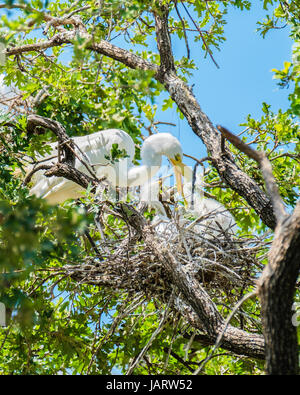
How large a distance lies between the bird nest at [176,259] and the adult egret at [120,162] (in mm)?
480

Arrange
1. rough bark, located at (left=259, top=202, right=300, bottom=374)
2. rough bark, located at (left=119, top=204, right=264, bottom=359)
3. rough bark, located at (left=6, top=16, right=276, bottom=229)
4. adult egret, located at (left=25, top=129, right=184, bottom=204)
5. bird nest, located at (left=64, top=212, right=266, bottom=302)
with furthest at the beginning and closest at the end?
adult egret, located at (left=25, top=129, right=184, bottom=204) < bird nest, located at (left=64, top=212, right=266, bottom=302) < rough bark, located at (left=6, top=16, right=276, bottom=229) < rough bark, located at (left=119, top=204, right=264, bottom=359) < rough bark, located at (left=259, top=202, right=300, bottom=374)

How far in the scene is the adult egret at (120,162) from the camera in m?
3.45

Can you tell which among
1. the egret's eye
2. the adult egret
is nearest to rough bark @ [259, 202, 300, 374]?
the adult egret

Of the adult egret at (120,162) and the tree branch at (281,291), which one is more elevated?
the adult egret at (120,162)

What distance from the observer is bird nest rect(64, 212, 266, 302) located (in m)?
2.95

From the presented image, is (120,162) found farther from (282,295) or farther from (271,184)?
(282,295)

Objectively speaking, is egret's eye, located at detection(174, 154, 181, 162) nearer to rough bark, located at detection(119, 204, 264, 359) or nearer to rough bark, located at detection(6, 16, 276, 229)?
rough bark, located at detection(6, 16, 276, 229)

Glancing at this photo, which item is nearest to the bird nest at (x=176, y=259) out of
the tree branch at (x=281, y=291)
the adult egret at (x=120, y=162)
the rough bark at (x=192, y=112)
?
the rough bark at (x=192, y=112)

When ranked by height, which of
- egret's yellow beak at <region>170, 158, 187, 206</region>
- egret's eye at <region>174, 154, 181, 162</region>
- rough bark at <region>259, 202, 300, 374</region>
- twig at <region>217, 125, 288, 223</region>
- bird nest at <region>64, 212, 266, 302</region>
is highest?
egret's eye at <region>174, 154, 181, 162</region>

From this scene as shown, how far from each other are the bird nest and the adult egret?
0.48m

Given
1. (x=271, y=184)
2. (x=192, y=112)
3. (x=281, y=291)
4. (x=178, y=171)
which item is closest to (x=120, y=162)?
(x=178, y=171)

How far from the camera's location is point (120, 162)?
11.9 feet

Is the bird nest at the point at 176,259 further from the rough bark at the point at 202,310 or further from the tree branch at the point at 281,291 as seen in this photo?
the tree branch at the point at 281,291
